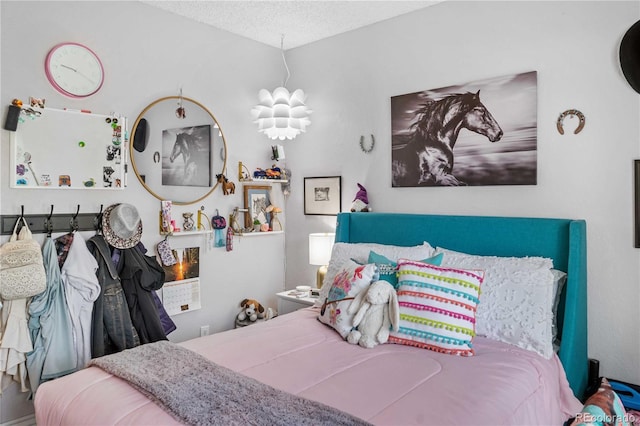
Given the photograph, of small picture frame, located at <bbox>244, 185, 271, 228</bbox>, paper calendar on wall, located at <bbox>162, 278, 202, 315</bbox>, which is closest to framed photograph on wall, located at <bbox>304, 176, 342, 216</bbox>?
small picture frame, located at <bbox>244, 185, 271, 228</bbox>

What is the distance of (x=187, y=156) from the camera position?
10.9 feet

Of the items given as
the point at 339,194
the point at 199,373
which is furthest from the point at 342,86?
the point at 199,373

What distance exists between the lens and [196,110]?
3359 millimetres

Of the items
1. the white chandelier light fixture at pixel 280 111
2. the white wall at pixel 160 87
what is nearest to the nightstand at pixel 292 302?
the white wall at pixel 160 87

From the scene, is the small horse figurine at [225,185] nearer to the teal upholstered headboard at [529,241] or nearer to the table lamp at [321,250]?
the table lamp at [321,250]

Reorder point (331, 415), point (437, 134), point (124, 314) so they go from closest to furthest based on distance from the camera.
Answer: point (331, 415) → point (124, 314) → point (437, 134)

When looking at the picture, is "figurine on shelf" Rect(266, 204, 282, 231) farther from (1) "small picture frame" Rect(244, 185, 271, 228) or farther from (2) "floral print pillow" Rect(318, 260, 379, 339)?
(2) "floral print pillow" Rect(318, 260, 379, 339)

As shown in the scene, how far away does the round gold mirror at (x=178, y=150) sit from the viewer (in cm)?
307

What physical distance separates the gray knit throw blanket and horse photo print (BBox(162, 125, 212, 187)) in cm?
156

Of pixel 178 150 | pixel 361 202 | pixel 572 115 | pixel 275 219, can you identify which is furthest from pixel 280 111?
pixel 572 115

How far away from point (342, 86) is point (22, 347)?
278 centimetres

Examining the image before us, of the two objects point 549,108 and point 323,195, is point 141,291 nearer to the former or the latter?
point 323,195

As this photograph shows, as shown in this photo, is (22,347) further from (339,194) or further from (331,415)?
(339,194)

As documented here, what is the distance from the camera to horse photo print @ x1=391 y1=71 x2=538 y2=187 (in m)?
2.67
